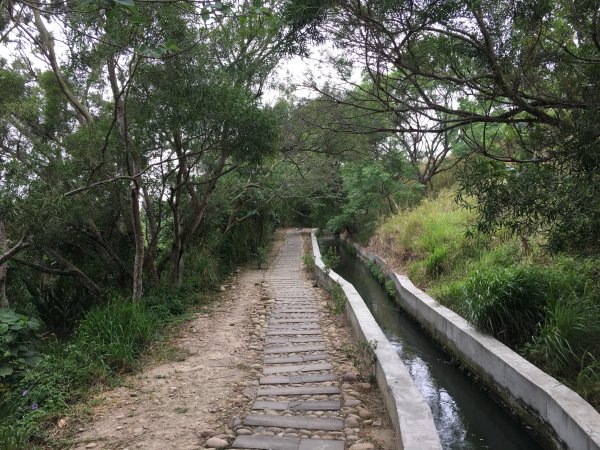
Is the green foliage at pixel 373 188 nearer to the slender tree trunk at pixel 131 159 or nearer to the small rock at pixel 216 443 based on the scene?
the slender tree trunk at pixel 131 159

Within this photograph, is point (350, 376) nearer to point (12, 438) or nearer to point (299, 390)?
point (299, 390)

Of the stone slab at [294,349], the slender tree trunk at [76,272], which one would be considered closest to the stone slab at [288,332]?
the stone slab at [294,349]

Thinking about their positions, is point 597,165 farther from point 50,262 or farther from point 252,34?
point 50,262

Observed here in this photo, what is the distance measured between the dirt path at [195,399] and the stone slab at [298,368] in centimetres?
13

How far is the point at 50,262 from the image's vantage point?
909cm

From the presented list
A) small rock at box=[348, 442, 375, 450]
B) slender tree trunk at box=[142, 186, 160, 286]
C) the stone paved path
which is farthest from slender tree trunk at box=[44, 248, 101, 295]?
small rock at box=[348, 442, 375, 450]

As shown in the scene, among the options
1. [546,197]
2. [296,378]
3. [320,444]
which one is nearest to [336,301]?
[296,378]

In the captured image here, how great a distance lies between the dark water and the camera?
200 inches

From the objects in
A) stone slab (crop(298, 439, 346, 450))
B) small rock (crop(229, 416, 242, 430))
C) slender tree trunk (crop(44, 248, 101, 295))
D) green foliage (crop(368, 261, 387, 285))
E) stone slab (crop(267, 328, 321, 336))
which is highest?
slender tree trunk (crop(44, 248, 101, 295))

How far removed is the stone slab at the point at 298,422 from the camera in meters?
3.90

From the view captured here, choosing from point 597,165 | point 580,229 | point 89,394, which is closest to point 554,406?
point 580,229

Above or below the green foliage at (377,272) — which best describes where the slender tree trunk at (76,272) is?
above

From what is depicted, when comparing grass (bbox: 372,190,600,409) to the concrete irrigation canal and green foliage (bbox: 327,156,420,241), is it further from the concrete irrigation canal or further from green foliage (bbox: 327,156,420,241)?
green foliage (bbox: 327,156,420,241)

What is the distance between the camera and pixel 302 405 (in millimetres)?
4359
